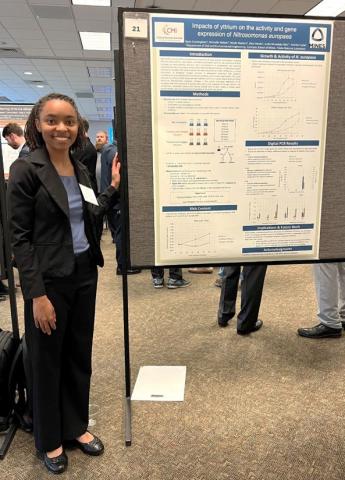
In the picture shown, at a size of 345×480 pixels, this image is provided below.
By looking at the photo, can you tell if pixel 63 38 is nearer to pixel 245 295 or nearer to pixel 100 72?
pixel 100 72

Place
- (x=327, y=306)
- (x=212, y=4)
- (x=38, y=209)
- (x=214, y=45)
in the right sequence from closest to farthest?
(x=38, y=209) < (x=214, y=45) < (x=327, y=306) < (x=212, y=4)

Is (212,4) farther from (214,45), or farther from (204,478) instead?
(204,478)

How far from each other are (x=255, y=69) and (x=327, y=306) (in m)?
1.58

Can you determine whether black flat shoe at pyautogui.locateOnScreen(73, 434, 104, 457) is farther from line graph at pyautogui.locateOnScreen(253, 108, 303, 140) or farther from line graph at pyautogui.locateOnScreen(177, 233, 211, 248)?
line graph at pyautogui.locateOnScreen(253, 108, 303, 140)

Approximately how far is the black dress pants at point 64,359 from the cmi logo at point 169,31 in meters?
0.80

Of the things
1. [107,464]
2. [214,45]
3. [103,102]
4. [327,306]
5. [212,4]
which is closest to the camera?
[214,45]

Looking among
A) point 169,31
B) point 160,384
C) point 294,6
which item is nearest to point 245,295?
point 160,384

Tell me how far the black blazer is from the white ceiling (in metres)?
4.58

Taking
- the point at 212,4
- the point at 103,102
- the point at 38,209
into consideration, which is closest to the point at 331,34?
the point at 38,209

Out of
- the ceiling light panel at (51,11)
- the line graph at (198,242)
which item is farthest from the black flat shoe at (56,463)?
the ceiling light panel at (51,11)

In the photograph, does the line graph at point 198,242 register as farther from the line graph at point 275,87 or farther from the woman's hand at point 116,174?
the line graph at point 275,87

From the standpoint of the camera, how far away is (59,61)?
25.5ft

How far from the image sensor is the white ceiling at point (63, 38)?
16.5 ft

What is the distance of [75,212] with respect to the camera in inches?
52.9
